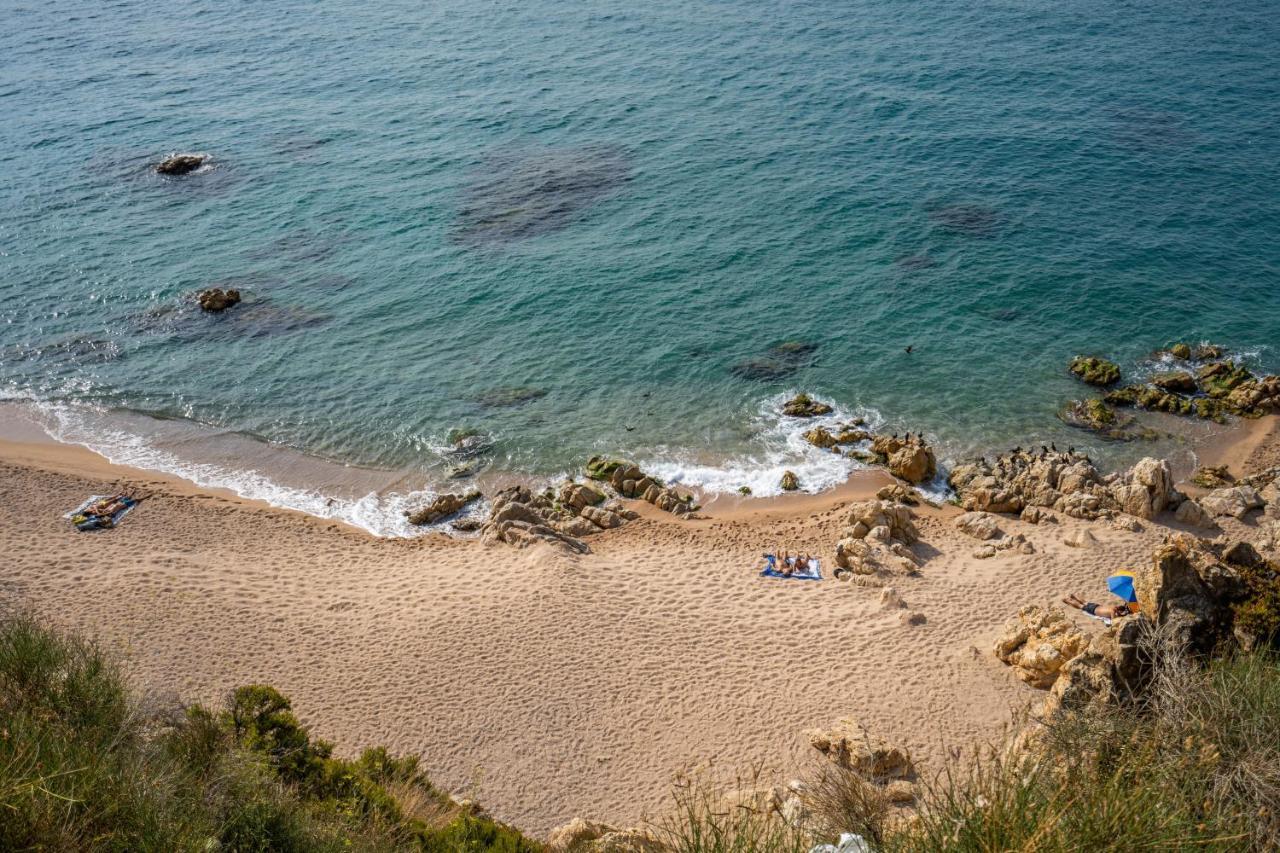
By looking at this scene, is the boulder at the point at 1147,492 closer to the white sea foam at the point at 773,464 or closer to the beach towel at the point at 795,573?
the white sea foam at the point at 773,464

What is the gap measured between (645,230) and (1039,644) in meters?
25.1

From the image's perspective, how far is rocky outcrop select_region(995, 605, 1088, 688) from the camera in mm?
17766

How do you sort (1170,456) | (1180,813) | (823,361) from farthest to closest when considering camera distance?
(823,361) → (1170,456) → (1180,813)

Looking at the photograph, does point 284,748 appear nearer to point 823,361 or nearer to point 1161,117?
point 823,361

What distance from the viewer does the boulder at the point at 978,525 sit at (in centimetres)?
2359

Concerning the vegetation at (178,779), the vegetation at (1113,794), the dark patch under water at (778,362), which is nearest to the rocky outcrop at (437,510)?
the vegetation at (178,779)

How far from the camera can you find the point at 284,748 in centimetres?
1465

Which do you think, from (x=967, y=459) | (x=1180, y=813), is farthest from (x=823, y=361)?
(x=1180, y=813)

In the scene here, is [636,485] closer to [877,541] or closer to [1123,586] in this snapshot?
[877,541]

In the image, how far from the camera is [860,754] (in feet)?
53.3

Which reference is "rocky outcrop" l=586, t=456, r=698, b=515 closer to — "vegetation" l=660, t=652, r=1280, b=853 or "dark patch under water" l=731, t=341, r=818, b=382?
"dark patch under water" l=731, t=341, r=818, b=382

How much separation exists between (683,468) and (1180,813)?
64.3 feet

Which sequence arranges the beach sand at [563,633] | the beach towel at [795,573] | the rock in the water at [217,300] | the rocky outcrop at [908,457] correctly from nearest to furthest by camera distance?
1. the beach sand at [563,633]
2. the beach towel at [795,573]
3. the rocky outcrop at [908,457]
4. the rock in the water at [217,300]

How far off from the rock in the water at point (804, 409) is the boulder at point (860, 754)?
13360mm
